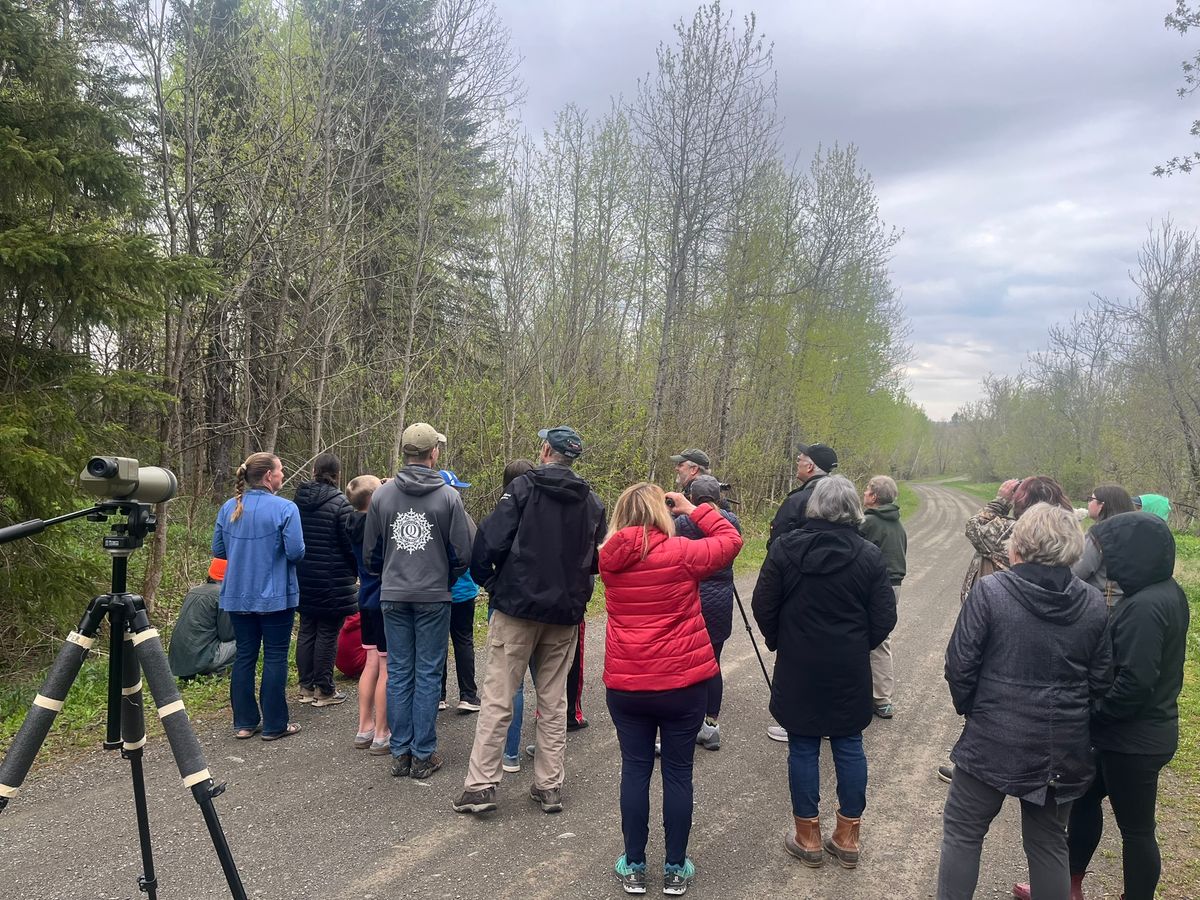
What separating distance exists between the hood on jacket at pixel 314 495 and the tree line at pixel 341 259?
1836 mm

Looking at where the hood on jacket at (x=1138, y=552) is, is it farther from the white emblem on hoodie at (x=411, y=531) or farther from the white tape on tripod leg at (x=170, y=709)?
the white tape on tripod leg at (x=170, y=709)

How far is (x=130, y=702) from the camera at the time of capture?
253 cm

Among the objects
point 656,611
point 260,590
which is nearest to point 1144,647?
point 656,611

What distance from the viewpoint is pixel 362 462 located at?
11609mm

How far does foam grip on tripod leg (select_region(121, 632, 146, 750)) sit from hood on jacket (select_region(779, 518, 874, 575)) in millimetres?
2955

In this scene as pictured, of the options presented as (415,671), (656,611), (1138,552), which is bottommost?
(415,671)

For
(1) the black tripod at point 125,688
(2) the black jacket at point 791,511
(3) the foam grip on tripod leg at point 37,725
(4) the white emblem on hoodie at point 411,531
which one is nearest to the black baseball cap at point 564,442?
(4) the white emblem on hoodie at point 411,531

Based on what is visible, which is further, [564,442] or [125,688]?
[564,442]

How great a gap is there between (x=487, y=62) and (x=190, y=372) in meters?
6.54

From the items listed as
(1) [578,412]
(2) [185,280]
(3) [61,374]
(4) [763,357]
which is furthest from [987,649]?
(4) [763,357]

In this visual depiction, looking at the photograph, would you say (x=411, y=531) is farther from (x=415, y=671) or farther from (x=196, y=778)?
(x=196, y=778)

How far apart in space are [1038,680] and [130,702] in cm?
356

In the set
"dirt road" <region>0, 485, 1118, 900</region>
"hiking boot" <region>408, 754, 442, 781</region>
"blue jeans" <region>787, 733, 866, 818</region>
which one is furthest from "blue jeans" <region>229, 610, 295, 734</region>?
"blue jeans" <region>787, 733, 866, 818</region>

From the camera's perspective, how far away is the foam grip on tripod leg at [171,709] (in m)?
2.31
